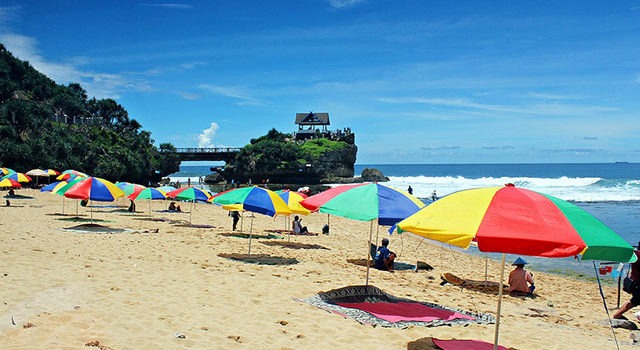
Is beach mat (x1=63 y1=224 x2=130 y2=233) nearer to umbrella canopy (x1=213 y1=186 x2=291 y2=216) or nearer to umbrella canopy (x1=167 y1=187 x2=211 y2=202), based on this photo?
umbrella canopy (x1=167 y1=187 x2=211 y2=202)

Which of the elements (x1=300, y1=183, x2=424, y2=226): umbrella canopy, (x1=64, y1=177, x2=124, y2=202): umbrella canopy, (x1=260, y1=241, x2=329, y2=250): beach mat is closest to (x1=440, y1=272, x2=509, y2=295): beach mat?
(x1=300, y1=183, x2=424, y2=226): umbrella canopy

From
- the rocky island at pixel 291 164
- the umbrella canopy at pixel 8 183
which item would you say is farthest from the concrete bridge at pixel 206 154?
the umbrella canopy at pixel 8 183

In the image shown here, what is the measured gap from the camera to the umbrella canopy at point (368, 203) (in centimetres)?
755

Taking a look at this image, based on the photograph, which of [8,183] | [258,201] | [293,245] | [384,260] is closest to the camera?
[258,201]

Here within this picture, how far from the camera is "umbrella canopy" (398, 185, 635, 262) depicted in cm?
434

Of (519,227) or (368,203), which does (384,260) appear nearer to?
(368,203)

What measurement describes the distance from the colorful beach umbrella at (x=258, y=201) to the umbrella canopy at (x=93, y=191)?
5317mm

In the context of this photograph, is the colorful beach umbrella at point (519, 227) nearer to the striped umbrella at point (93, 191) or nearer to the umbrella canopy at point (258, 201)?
the umbrella canopy at point (258, 201)

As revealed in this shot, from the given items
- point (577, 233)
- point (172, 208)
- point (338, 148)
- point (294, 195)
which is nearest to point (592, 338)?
point (577, 233)

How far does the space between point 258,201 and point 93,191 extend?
7.04 metres

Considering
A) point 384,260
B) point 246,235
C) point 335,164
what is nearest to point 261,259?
point 384,260

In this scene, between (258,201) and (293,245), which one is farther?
(293,245)

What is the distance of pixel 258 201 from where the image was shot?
457 inches

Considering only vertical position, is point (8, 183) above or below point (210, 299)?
above
